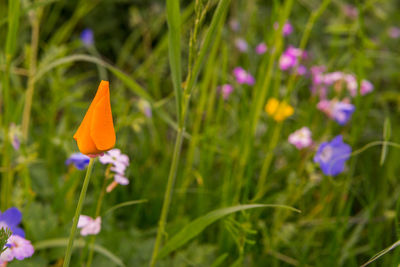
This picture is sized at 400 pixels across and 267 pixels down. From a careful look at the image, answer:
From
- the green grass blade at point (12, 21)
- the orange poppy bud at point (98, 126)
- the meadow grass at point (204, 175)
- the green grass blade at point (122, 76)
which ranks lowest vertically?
the meadow grass at point (204, 175)

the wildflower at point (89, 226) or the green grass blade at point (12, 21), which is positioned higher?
the green grass blade at point (12, 21)

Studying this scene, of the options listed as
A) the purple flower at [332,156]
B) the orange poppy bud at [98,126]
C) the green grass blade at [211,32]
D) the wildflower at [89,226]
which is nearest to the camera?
the orange poppy bud at [98,126]

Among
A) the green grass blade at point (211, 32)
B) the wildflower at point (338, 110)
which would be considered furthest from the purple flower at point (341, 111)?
the green grass blade at point (211, 32)

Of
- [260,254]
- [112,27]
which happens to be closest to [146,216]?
[260,254]

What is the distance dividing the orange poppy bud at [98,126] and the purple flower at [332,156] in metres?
0.54

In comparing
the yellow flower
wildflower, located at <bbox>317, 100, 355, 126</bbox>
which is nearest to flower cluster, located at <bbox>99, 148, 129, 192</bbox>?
the yellow flower

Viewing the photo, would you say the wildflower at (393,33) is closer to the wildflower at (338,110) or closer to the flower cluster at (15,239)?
the wildflower at (338,110)

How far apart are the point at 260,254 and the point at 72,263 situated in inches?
17.0

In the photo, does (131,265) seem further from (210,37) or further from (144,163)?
(210,37)

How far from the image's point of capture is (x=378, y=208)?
140 centimetres

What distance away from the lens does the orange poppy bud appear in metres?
0.54

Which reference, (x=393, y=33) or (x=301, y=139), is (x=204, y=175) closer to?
(x=301, y=139)

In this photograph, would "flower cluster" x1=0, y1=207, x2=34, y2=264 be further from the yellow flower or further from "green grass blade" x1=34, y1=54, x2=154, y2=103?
the yellow flower

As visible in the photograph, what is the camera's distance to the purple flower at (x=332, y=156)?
1.00 metres
